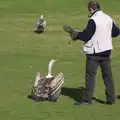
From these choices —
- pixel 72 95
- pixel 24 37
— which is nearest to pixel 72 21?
pixel 24 37

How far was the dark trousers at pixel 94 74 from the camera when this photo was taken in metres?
10.2

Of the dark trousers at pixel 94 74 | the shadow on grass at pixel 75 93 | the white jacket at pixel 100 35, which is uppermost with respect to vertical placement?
the white jacket at pixel 100 35

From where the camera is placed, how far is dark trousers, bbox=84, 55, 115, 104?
10.2 m

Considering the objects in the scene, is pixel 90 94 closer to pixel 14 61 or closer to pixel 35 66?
pixel 35 66

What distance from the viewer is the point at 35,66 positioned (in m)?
15.0

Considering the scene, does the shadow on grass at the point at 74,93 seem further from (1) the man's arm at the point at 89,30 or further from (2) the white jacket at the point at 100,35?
(1) the man's arm at the point at 89,30

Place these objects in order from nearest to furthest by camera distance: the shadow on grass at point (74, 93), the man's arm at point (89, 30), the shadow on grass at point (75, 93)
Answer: the man's arm at point (89, 30), the shadow on grass at point (75, 93), the shadow on grass at point (74, 93)

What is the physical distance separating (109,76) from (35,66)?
4922 millimetres

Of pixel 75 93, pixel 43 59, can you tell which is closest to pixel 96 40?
pixel 75 93

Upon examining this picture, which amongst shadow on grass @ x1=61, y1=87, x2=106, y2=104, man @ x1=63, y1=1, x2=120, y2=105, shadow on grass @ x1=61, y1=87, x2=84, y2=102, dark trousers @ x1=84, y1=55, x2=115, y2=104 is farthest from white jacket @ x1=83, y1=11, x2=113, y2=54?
shadow on grass @ x1=61, y1=87, x2=84, y2=102

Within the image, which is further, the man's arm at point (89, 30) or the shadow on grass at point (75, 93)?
the shadow on grass at point (75, 93)

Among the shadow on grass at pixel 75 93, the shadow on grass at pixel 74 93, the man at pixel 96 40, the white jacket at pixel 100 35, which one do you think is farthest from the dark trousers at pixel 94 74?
the shadow on grass at pixel 74 93

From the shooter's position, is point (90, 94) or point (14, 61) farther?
point (14, 61)

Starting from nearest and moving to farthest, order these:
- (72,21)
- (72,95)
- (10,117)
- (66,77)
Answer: (10,117) < (72,95) < (66,77) < (72,21)
